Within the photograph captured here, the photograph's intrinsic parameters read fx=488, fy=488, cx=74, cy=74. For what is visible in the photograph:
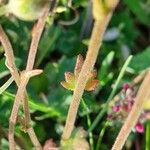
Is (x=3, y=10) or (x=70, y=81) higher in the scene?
(x=3, y=10)

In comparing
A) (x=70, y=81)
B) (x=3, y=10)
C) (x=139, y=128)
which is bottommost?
(x=139, y=128)

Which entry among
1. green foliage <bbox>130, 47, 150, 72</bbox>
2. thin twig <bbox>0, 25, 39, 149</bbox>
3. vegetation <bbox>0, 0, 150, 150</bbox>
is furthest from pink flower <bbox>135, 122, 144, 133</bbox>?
thin twig <bbox>0, 25, 39, 149</bbox>

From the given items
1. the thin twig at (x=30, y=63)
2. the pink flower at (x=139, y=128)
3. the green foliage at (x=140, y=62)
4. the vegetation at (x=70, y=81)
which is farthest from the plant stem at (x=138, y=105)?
the green foliage at (x=140, y=62)

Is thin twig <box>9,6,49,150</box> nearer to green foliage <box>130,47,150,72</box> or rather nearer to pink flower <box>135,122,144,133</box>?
pink flower <box>135,122,144,133</box>

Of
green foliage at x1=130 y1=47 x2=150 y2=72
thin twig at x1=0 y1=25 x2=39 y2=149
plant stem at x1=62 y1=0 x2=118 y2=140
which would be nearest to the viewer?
plant stem at x1=62 y1=0 x2=118 y2=140

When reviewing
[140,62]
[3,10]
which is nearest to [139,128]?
[140,62]

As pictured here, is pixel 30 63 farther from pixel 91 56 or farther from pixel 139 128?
pixel 139 128

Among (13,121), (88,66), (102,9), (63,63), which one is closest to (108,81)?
(63,63)

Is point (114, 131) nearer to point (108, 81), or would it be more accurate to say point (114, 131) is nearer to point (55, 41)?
point (108, 81)

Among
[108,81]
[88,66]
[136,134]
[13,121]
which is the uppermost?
[88,66]

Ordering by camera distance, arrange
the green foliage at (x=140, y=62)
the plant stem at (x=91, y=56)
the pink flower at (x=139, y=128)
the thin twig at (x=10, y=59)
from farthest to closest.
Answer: the green foliage at (x=140, y=62)
the pink flower at (x=139, y=128)
the thin twig at (x=10, y=59)
the plant stem at (x=91, y=56)

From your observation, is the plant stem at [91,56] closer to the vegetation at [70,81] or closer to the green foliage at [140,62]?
the vegetation at [70,81]
